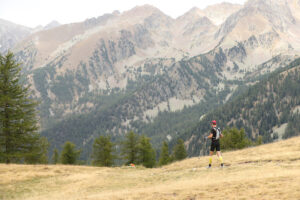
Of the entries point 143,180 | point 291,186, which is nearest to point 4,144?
point 143,180

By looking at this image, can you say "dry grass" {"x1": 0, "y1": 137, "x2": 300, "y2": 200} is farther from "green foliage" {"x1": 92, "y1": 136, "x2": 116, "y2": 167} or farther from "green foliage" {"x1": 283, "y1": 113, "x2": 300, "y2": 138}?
"green foliage" {"x1": 283, "y1": 113, "x2": 300, "y2": 138}

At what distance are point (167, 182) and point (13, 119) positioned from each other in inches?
997

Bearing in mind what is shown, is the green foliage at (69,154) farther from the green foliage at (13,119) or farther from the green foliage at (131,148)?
the green foliage at (13,119)

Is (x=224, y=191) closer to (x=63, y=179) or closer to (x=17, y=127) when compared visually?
(x=63, y=179)

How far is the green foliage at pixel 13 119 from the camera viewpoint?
113 feet

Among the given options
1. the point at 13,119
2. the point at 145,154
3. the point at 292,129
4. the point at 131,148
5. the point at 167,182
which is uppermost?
the point at 13,119

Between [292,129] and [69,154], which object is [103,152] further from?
[292,129]

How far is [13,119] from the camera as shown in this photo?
3488 centimetres

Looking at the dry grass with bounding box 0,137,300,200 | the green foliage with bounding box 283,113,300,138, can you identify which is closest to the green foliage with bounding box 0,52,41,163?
the dry grass with bounding box 0,137,300,200

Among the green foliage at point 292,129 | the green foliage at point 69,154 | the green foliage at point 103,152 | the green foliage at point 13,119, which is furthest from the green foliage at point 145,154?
the green foliage at point 292,129

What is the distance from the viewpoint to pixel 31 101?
3797 cm

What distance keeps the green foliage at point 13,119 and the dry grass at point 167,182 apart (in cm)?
819

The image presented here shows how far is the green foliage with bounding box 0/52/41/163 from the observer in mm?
34344

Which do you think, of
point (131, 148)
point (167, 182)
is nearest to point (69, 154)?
point (131, 148)
